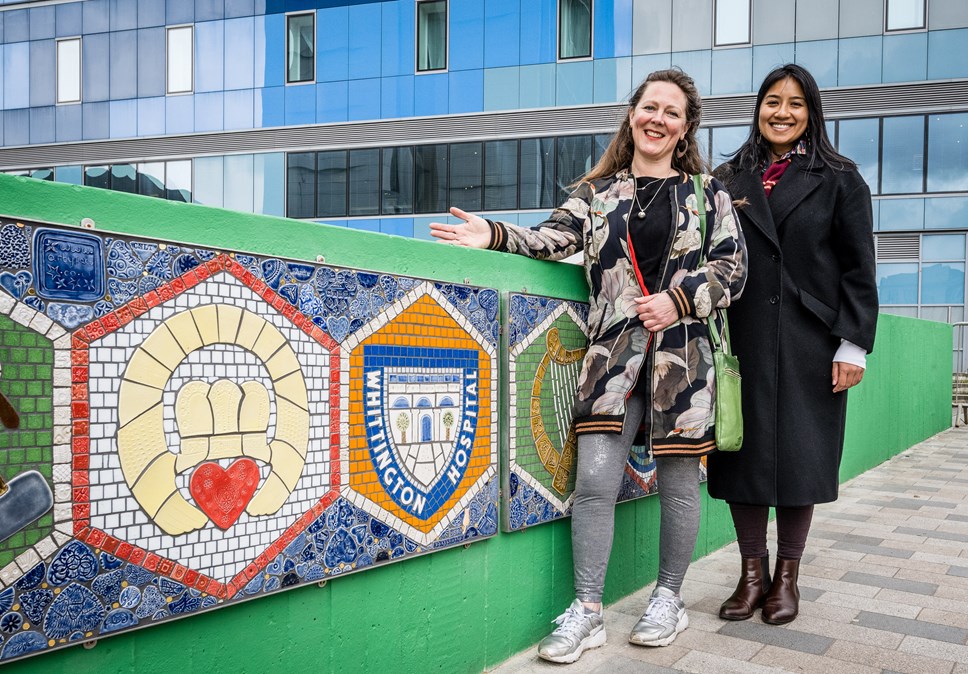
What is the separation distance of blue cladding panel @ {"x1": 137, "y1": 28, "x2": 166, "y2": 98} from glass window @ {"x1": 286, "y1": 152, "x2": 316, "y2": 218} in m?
4.42

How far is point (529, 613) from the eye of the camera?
10.0 ft

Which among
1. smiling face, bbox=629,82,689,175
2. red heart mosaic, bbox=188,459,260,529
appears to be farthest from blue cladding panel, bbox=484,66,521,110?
red heart mosaic, bbox=188,459,260,529

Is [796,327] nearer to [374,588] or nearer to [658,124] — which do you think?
[658,124]

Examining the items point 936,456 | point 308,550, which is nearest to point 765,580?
point 308,550

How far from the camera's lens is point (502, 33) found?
72.9 ft

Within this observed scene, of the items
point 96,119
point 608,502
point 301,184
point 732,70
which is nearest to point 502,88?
point 732,70

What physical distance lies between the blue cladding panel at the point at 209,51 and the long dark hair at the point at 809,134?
23419mm

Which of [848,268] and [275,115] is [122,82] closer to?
[275,115]

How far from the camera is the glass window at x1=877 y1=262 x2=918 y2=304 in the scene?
20250mm

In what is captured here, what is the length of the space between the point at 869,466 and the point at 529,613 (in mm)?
6211

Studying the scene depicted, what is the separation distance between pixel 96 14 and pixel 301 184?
803 cm

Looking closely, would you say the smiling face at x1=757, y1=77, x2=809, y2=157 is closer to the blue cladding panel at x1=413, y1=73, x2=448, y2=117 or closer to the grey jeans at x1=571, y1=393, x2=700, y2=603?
the grey jeans at x1=571, y1=393, x2=700, y2=603

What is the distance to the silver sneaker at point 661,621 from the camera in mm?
3055

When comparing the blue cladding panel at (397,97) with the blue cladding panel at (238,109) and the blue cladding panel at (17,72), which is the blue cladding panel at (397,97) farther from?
the blue cladding panel at (17,72)
